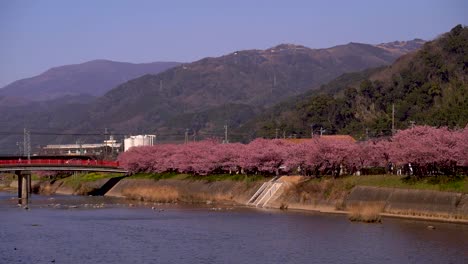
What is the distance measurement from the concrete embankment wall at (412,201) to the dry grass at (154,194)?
28214mm

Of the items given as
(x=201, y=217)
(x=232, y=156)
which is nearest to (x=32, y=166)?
(x=232, y=156)

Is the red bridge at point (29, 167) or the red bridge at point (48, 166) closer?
the red bridge at point (29, 167)

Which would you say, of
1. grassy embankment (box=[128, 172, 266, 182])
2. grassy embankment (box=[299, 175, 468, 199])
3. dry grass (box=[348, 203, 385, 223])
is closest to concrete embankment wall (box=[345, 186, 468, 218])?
grassy embankment (box=[299, 175, 468, 199])

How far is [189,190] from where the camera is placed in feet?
314

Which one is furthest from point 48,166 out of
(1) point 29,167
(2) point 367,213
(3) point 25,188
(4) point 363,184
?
(2) point 367,213

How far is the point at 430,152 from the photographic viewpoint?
6544cm

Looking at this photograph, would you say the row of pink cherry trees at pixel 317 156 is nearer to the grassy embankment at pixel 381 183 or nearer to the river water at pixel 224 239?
the grassy embankment at pixel 381 183

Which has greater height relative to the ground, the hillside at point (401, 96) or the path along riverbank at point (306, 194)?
the hillside at point (401, 96)

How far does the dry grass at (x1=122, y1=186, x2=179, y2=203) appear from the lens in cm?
9269

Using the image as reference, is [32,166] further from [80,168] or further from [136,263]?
[136,263]

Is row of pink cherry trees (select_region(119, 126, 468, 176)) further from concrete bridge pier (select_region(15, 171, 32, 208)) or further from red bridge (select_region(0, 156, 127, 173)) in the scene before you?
concrete bridge pier (select_region(15, 171, 32, 208))

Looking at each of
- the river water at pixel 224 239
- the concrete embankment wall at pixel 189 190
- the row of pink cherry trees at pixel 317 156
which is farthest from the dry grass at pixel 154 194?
the river water at pixel 224 239

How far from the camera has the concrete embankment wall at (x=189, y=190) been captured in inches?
3391

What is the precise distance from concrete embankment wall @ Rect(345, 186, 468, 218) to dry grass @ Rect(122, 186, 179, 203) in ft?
92.6
